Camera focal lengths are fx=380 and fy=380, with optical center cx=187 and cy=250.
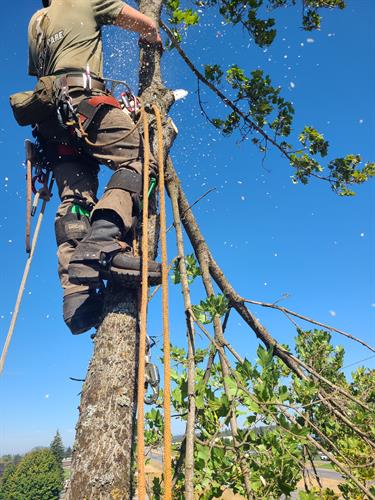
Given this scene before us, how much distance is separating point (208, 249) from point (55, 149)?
5.39ft

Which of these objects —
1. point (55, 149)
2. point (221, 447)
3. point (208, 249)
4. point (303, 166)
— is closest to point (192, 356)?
point (221, 447)

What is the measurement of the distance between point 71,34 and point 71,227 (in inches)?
64.6

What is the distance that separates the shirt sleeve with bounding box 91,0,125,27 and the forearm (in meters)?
0.04

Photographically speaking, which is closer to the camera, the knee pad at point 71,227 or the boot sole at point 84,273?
the boot sole at point 84,273

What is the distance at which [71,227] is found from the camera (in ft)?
9.65

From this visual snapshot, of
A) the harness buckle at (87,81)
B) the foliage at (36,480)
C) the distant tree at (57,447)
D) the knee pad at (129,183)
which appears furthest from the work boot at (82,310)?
the distant tree at (57,447)

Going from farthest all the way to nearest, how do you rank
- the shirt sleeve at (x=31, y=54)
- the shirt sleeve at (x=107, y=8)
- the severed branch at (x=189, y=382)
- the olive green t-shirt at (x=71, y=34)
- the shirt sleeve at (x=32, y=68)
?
the shirt sleeve at (x=32, y=68) < the shirt sleeve at (x=31, y=54) < the shirt sleeve at (x=107, y=8) < the olive green t-shirt at (x=71, y=34) < the severed branch at (x=189, y=382)

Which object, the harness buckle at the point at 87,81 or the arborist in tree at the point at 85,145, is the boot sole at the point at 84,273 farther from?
the harness buckle at the point at 87,81

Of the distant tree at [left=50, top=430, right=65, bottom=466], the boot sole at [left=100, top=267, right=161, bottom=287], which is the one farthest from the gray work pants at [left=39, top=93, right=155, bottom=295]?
the distant tree at [left=50, top=430, right=65, bottom=466]

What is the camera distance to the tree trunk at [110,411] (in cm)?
176

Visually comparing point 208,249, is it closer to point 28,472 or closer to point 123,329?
point 123,329

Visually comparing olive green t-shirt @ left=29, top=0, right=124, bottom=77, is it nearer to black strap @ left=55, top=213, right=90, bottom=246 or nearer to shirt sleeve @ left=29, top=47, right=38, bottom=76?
shirt sleeve @ left=29, top=47, right=38, bottom=76

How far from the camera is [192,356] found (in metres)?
1.96

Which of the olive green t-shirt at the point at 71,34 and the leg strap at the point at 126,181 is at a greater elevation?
the olive green t-shirt at the point at 71,34
